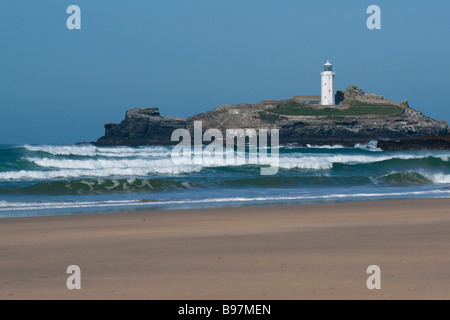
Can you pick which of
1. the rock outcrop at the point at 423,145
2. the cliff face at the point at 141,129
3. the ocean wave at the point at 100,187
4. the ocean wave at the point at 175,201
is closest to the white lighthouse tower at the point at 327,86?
the cliff face at the point at 141,129

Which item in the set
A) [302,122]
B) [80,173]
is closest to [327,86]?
[302,122]

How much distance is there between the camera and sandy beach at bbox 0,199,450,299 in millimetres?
4445

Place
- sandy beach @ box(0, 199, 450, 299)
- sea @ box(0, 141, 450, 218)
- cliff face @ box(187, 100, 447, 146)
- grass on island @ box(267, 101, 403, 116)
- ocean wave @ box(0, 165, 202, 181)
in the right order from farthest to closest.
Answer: grass on island @ box(267, 101, 403, 116) → cliff face @ box(187, 100, 447, 146) → ocean wave @ box(0, 165, 202, 181) → sea @ box(0, 141, 450, 218) → sandy beach @ box(0, 199, 450, 299)

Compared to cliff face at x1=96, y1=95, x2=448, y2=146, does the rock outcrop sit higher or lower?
lower

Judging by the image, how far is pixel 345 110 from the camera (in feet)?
333

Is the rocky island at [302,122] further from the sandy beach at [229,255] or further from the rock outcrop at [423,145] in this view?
the sandy beach at [229,255]

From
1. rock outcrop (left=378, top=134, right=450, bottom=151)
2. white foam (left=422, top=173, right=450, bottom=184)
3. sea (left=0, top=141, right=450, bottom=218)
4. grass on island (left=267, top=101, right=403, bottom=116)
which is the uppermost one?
grass on island (left=267, top=101, right=403, bottom=116)

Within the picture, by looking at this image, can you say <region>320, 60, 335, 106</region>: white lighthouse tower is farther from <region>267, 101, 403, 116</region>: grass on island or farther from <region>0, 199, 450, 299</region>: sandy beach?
<region>0, 199, 450, 299</region>: sandy beach

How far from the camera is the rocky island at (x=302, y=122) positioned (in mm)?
93250

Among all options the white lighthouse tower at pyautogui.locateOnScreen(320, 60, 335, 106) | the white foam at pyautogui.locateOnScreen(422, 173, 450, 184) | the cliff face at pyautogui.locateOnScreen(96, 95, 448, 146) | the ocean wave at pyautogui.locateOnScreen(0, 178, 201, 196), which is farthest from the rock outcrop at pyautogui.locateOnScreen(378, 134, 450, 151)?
the white lighthouse tower at pyautogui.locateOnScreen(320, 60, 335, 106)

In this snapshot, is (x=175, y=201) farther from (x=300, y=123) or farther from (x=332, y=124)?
(x=300, y=123)

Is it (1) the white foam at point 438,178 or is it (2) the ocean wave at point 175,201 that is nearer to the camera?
(2) the ocean wave at point 175,201

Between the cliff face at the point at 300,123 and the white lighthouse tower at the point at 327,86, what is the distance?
2358 millimetres

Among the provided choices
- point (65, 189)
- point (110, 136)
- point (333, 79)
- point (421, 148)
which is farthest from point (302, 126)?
point (65, 189)
